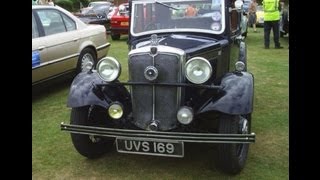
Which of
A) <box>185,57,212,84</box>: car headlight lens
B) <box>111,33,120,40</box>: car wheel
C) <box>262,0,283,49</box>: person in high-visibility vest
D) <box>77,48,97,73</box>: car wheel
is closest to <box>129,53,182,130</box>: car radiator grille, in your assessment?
<box>185,57,212,84</box>: car headlight lens

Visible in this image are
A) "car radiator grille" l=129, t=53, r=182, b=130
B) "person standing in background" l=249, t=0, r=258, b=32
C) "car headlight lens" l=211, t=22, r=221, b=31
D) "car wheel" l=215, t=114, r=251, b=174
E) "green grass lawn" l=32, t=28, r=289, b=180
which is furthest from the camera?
"person standing in background" l=249, t=0, r=258, b=32

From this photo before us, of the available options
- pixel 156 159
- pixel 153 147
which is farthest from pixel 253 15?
pixel 153 147

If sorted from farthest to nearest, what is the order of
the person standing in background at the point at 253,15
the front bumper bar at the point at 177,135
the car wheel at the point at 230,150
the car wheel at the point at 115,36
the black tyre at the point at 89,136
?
the person standing in background at the point at 253,15 < the car wheel at the point at 115,36 < the black tyre at the point at 89,136 < the car wheel at the point at 230,150 < the front bumper bar at the point at 177,135

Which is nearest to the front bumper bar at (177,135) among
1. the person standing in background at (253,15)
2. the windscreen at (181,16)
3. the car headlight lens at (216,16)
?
the windscreen at (181,16)

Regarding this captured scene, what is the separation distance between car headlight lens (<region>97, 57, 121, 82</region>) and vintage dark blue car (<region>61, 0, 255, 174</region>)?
0.01 metres

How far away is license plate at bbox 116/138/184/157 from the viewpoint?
4117 millimetres

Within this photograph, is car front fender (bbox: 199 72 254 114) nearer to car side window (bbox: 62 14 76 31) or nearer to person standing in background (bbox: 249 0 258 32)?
car side window (bbox: 62 14 76 31)

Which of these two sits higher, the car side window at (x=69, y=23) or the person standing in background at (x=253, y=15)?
the person standing in background at (x=253, y=15)

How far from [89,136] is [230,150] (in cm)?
154

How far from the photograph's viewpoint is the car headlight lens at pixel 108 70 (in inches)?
179

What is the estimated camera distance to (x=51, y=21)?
7.80m

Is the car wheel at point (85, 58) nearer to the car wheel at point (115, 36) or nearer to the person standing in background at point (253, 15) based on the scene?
the car wheel at point (115, 36)
